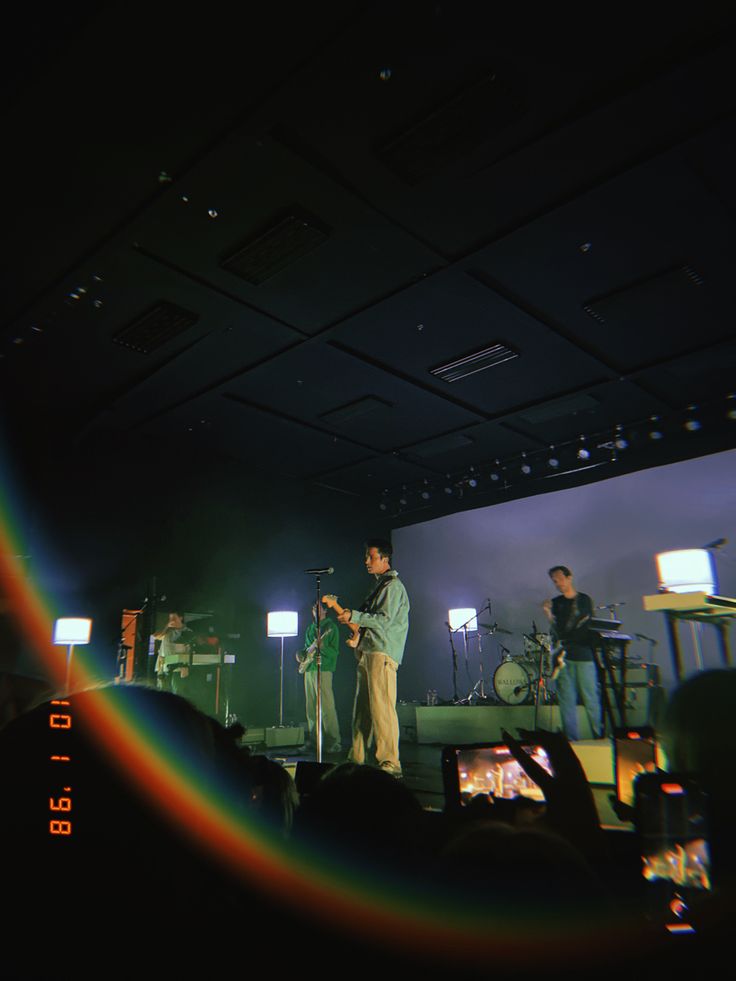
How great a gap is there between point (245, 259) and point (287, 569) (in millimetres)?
5068

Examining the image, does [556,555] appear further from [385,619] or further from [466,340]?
[385,619]

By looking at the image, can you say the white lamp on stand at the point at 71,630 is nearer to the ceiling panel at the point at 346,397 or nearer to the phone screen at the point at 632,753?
the ceiling panel at the point at 346,397

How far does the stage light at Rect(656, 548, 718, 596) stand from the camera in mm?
4199

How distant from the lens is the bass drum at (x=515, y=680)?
8.11 m

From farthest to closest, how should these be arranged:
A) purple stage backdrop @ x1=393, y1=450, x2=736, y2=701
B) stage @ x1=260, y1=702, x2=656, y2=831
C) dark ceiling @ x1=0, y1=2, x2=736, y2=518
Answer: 1. purple stage backdrop @ x1=393, y1=450, x2=736, y2=701
2. stage @ x1=260, y1=702, x2=656, y2=831
3. dark ceiling @ x1=0, y1=2, x2=736, y2=518

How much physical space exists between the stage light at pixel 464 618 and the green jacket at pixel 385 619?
13.8 ft

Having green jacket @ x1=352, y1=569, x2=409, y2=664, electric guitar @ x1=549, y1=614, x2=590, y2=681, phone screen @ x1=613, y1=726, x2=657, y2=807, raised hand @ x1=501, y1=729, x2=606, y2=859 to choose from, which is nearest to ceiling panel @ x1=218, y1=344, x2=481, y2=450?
green jacket @ x1=352, y1=569, x2=409, y2=664

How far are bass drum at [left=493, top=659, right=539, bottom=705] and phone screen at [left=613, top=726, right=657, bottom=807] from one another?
6558 millimetres

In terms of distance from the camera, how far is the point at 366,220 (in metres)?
3.86

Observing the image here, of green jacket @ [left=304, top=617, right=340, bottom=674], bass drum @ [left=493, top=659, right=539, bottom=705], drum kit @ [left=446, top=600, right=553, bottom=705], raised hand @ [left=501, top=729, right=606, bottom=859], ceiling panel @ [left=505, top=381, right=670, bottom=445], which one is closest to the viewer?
raised hand @ [left=501, top=729, right=606, bottom=859]

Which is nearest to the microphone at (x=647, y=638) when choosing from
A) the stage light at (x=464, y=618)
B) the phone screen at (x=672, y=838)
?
the stage light at (x=464, y=618)

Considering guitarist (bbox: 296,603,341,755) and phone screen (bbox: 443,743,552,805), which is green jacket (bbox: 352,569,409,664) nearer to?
guitarist (bbox: 296,603,341,755)

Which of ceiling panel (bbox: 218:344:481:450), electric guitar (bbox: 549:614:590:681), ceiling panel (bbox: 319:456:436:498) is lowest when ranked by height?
electric guitar (bbox: 549:614:590:681)

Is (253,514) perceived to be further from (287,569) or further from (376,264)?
(376,264)
